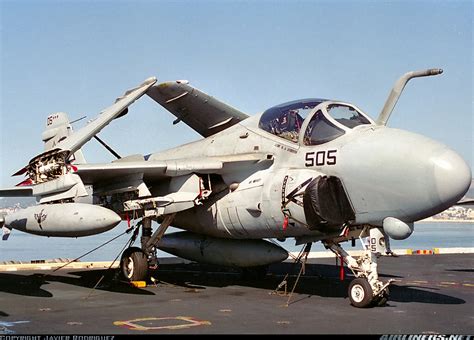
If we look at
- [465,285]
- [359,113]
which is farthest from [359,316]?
[465,285]

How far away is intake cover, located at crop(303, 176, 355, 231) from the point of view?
1071cm

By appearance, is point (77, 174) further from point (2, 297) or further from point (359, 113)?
point (359, 113)

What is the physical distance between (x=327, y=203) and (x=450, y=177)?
229 centimetres

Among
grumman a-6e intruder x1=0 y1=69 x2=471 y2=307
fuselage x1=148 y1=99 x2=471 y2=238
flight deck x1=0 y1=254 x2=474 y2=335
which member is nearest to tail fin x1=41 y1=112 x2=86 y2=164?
grumman a-6e intruder x1=0 y1=69 x2=471 y2=307

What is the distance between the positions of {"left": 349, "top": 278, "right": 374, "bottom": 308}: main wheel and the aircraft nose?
2.09m

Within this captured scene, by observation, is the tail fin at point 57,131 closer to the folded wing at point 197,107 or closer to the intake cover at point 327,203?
the folded wing at point 197,107

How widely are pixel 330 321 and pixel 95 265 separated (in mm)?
12570

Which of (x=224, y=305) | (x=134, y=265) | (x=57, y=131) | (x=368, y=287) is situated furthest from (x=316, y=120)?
(x=57, y=131)

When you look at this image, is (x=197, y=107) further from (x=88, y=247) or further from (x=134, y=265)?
(x=88, y=247)

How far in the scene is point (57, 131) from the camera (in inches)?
680

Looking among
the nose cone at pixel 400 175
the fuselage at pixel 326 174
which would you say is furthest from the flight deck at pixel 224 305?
the nose cone at pixel 400 175

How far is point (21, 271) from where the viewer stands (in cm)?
1808

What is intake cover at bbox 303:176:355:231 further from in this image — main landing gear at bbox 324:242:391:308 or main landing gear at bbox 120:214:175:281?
main landing gear at bbox 120:214:175:281

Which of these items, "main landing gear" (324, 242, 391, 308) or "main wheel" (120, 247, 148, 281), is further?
"main wheel" (120, 247, 148, 281)
